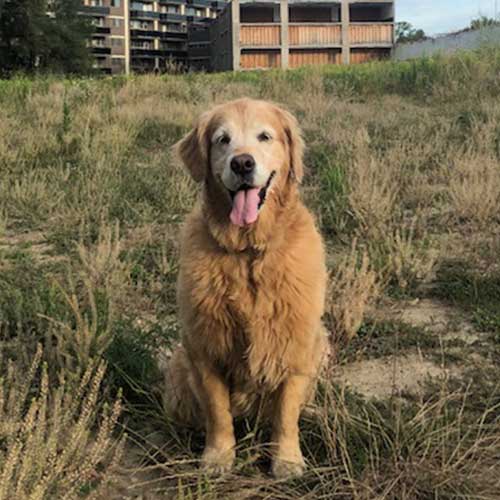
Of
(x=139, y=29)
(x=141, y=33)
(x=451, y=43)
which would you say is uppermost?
(x=139, y=29)

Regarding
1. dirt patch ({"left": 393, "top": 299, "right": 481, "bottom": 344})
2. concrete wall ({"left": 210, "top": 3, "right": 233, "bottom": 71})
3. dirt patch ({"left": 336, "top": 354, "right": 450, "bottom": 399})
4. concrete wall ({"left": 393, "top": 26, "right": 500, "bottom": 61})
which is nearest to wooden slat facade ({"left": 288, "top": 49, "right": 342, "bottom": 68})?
concrete wall ({"left": 393, "top": 26, "right": 500, "bottom": 61})

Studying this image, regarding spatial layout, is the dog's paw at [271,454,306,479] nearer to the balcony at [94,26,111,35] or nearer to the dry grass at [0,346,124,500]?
the dry grass at [0,346,124,500]

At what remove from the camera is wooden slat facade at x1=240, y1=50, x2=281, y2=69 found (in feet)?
103

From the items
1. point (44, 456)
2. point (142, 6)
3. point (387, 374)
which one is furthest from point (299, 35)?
point (142, 6)

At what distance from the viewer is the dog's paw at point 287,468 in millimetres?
2053

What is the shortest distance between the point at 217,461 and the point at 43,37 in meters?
39.7

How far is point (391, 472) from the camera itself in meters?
1.89

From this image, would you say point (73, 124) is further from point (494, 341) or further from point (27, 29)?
point (27, 29)

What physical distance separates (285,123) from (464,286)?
1.74 metres

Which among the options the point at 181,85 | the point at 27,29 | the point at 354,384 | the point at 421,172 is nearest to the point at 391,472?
the point at 354,384

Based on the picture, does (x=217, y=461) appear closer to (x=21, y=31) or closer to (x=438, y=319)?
Result: (x=438, y=319)

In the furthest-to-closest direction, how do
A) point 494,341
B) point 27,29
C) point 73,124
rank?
point 27,29, point 73,124, point 494,341

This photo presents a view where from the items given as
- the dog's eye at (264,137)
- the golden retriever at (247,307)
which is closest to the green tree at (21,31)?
the dog's eye at (264,137)

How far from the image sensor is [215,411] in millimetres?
2213
